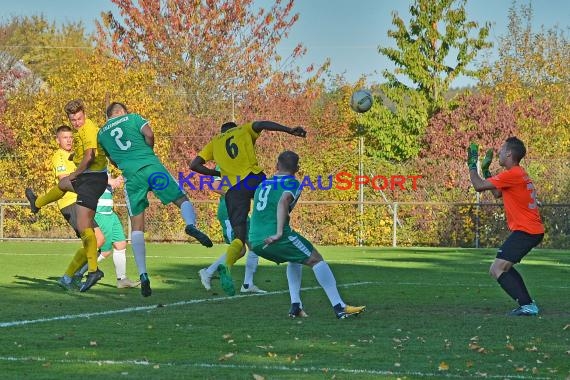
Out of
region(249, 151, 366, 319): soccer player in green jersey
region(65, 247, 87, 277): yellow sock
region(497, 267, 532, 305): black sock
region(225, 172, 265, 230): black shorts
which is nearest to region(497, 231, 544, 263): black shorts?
region(497, 267, 532, 305): black sock

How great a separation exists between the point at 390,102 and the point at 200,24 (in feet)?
24.8

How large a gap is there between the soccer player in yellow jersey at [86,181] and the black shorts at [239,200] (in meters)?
1.59

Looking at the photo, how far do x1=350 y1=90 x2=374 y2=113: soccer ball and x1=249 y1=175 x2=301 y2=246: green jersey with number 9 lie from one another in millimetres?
8581

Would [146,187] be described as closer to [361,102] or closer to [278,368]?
[278,368]

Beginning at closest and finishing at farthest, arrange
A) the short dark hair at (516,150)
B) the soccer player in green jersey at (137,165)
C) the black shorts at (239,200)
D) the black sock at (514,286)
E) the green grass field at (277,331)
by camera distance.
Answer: the green grass field at (277,331)
the black sock at (514,286)
the short dark hair at (516,150)
the soccer player in green jersey at (137,165)
the black shorts at (239,200)

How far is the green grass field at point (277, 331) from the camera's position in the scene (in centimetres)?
791

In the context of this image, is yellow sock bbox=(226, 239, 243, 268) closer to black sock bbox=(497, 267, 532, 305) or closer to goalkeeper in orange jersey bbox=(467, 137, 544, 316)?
goalkeeper in orange jersey bbox=(467, 137, 544, 316)

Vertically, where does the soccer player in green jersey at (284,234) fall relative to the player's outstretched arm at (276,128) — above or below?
below

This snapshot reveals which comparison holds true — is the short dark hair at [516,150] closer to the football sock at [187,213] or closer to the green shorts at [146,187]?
the football sock at [187,213]

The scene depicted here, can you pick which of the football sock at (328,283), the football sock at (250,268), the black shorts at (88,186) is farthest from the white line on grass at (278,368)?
the football sock at (250,268)

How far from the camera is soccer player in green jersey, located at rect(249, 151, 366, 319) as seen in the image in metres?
11.0

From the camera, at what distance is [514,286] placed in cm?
1180

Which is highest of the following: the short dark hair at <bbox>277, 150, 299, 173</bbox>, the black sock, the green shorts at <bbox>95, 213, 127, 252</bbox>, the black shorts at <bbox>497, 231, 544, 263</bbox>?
the short dark hair at <bbox>277, 150, 299, 173</bbox>

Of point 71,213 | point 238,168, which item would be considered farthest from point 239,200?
point 71,213
